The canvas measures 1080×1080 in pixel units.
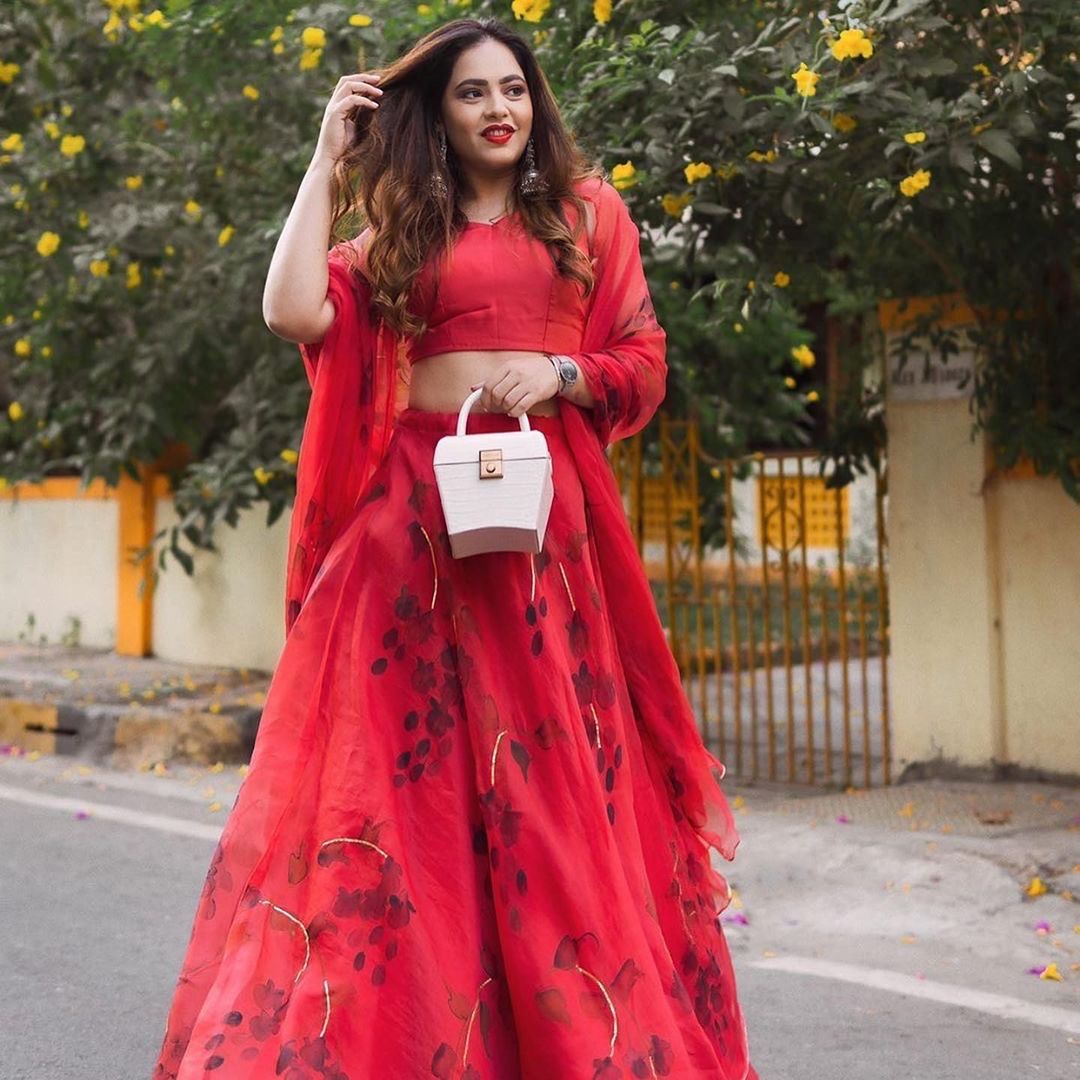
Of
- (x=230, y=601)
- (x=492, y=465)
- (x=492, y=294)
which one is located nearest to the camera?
(x=492, y=465)

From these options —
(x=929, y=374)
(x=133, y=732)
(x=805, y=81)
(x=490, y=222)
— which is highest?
(x=805, y=81)

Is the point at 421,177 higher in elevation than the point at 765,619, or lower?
higher

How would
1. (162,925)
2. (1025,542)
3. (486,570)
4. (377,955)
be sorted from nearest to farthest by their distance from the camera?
1. (377,955)
2. (486,570)
3. (162,925)
4. (1025,542)

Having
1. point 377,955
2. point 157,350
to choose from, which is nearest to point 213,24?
point 157,350

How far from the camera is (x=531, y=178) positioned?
3088mm

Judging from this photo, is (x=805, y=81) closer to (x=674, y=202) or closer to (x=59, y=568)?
(x=674, y=202)

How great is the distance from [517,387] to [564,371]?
0.12 meters

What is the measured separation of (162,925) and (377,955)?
2178mm

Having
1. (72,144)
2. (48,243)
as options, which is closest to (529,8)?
(72,144)

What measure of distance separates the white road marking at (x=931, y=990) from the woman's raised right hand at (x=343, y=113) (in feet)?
7.57

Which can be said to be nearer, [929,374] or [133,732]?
[929,374]

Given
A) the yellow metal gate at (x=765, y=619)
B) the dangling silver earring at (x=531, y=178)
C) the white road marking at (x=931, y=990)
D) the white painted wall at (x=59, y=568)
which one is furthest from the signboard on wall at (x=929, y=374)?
the white painted wall at (x=59, y=568)

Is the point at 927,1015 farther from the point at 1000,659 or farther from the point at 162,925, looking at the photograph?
the point at 1000,659

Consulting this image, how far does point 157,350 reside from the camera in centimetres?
852
